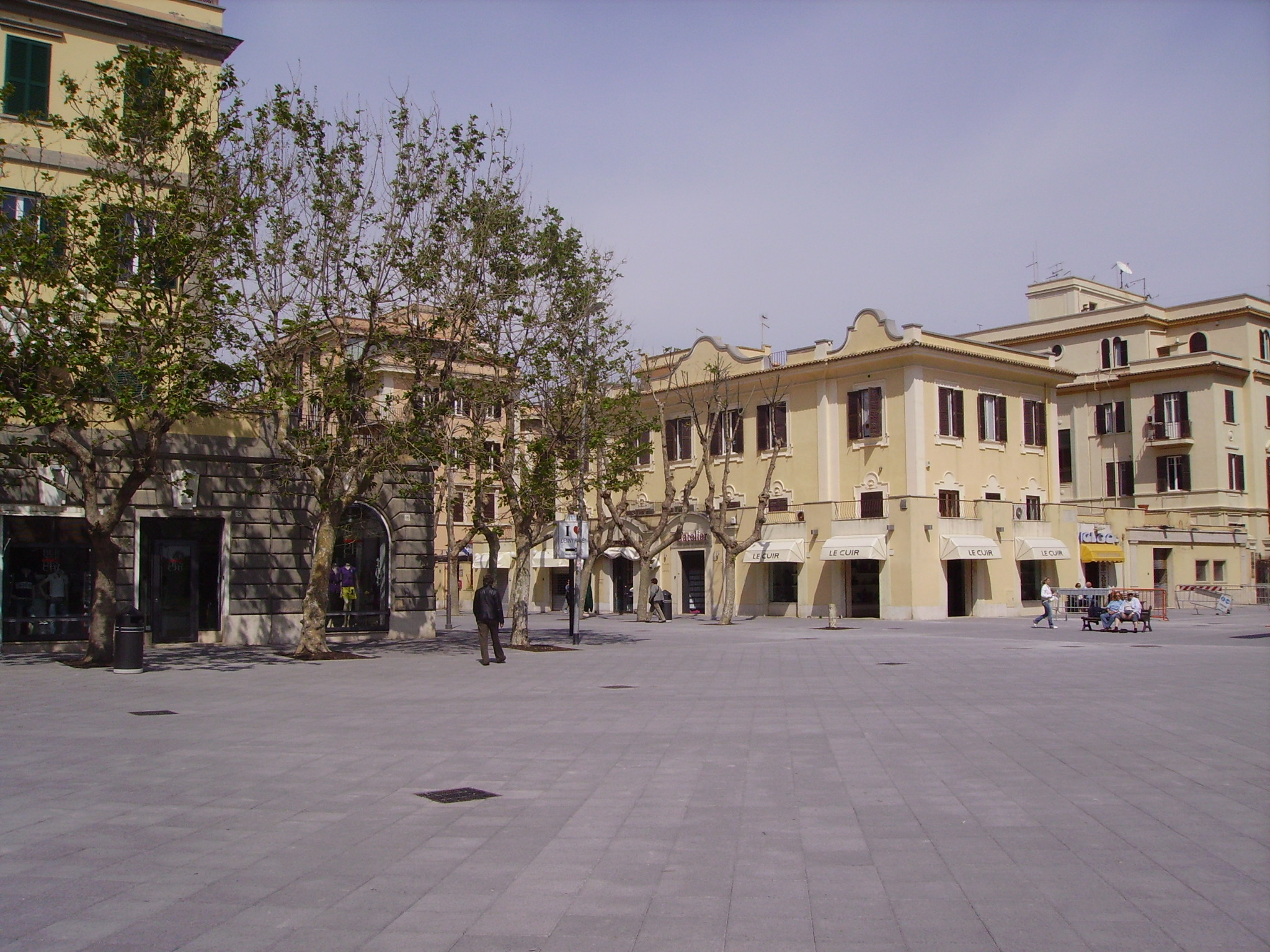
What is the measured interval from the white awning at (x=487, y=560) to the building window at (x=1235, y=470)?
3689cm

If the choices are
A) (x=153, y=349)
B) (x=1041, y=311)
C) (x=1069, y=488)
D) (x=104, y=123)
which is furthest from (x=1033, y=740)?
(x=1041, y=311)

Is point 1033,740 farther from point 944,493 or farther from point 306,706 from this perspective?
point 944,493

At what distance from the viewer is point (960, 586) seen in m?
44.5

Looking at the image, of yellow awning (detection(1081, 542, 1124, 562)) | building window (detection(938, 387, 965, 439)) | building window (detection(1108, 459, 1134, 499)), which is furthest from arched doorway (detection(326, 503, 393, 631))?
building window (detection(1108, 459, 1134, 499))

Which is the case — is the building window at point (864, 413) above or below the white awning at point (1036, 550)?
above

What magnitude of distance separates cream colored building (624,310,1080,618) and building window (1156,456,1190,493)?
525 inches

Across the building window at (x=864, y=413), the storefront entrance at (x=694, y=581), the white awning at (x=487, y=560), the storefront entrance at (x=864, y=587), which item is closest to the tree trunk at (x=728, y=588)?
the storefront entrance at (x=864, y=587)

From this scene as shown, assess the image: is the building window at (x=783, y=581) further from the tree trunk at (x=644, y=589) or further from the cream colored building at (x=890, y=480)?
the tree trunk at (x=644, y=589)

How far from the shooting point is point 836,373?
46.1m

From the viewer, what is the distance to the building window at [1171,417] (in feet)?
191

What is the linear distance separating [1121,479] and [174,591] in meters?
51.3

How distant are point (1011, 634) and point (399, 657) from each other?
1777 centimetres

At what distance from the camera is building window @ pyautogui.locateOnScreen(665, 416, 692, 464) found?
170ft

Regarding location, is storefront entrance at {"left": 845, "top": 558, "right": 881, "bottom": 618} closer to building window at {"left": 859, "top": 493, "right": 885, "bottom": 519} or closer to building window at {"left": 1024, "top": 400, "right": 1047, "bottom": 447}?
building window at {"left": 859, "top": 493, "right": 885, "bottom": 519}
